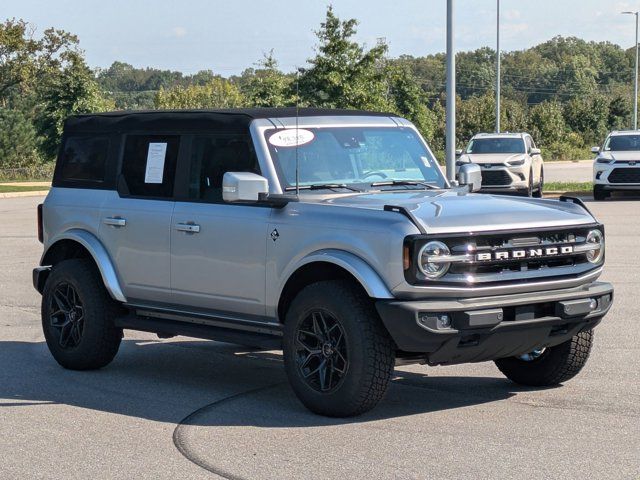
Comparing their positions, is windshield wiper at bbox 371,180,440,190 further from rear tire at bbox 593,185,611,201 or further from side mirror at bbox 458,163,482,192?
rear tire at bbox 593,185,611,201

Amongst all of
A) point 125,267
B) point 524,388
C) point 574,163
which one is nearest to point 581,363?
point 524,388

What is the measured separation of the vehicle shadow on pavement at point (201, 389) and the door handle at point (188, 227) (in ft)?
3.65

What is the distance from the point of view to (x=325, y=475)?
6.19 m

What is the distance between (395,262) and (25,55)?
5342 centimetres

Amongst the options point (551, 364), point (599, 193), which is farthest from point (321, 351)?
point (599, 193)

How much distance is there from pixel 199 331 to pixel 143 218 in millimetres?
1010

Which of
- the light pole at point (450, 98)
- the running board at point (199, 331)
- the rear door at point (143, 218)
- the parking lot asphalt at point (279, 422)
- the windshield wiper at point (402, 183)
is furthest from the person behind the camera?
the light pole at point (450, 98)

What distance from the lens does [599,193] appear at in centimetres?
3200

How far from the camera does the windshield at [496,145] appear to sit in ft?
108

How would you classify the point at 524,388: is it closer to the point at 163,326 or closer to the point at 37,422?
the point at 163,326

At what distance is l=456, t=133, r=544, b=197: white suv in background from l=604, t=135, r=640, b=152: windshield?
1.92 metres

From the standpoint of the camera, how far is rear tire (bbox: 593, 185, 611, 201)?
31.8 meters

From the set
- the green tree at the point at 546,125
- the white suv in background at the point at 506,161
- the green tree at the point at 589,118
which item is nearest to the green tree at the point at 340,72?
the white suv in background at the point at 506,161

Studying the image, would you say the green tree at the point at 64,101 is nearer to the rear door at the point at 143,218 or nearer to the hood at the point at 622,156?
the hood at the point at 622,156
